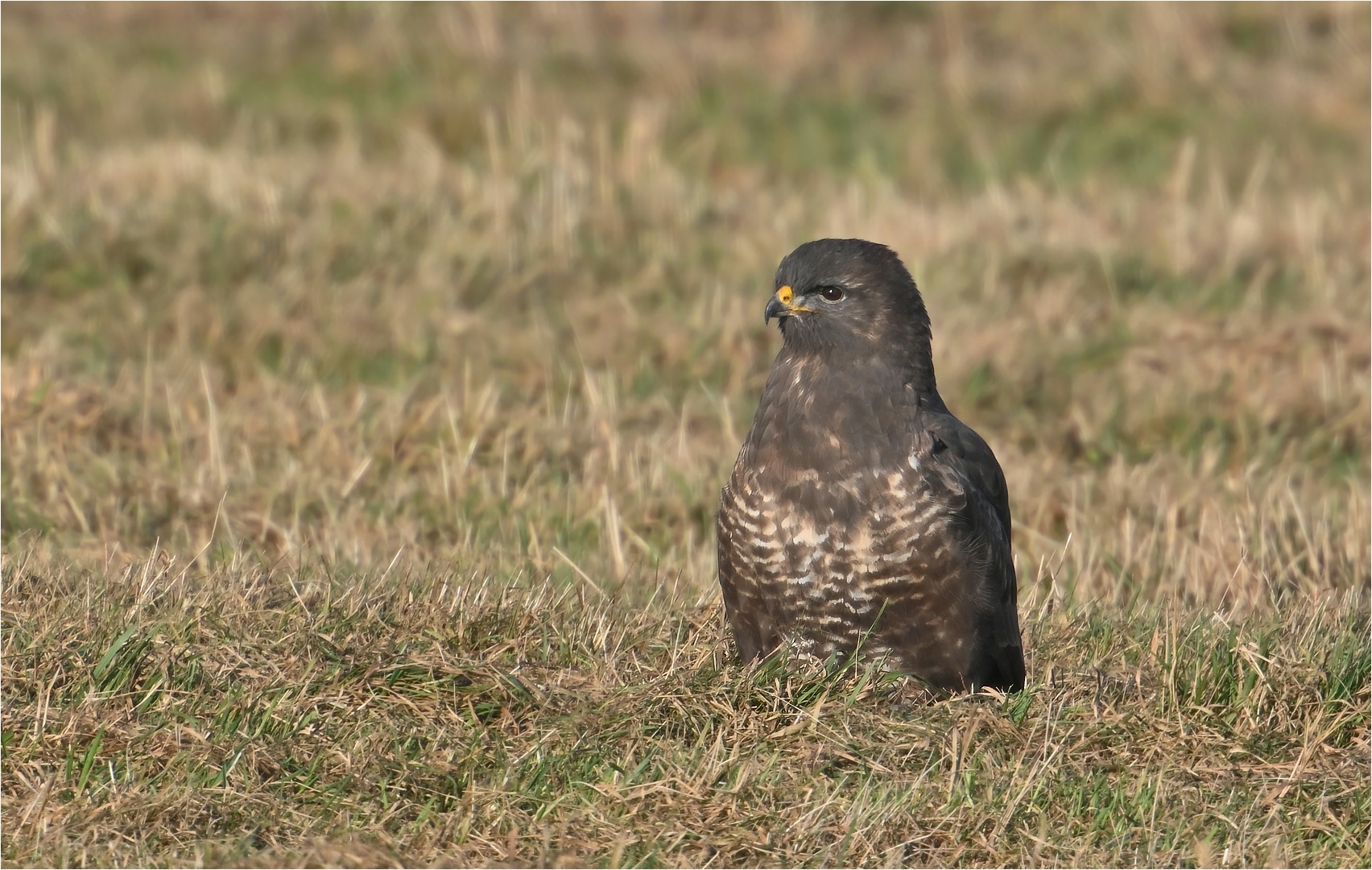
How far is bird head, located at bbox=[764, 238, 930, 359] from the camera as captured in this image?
4863 millimetres

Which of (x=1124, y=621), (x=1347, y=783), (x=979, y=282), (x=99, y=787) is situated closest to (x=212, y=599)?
(x=99, y=787)

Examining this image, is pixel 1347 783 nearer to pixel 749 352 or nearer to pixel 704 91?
pixel 749 352

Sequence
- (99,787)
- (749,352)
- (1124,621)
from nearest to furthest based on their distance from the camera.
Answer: (99,787) → (1124,621) → (749,352)

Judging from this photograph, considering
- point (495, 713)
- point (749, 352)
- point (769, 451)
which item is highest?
point (769, 451)

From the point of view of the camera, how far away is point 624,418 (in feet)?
24.8

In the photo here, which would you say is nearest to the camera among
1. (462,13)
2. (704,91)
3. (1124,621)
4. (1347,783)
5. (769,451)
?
(1347,783)

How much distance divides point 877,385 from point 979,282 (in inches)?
187

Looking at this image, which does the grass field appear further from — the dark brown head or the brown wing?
the dark brown head

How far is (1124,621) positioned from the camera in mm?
5062

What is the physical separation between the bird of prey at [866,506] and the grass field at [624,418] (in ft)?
0.62

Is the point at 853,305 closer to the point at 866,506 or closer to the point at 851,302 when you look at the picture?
the point at 851,302

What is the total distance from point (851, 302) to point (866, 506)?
2.19 feet

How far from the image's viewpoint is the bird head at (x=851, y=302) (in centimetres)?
486

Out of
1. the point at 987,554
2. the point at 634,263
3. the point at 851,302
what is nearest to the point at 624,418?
the point at 634,263
